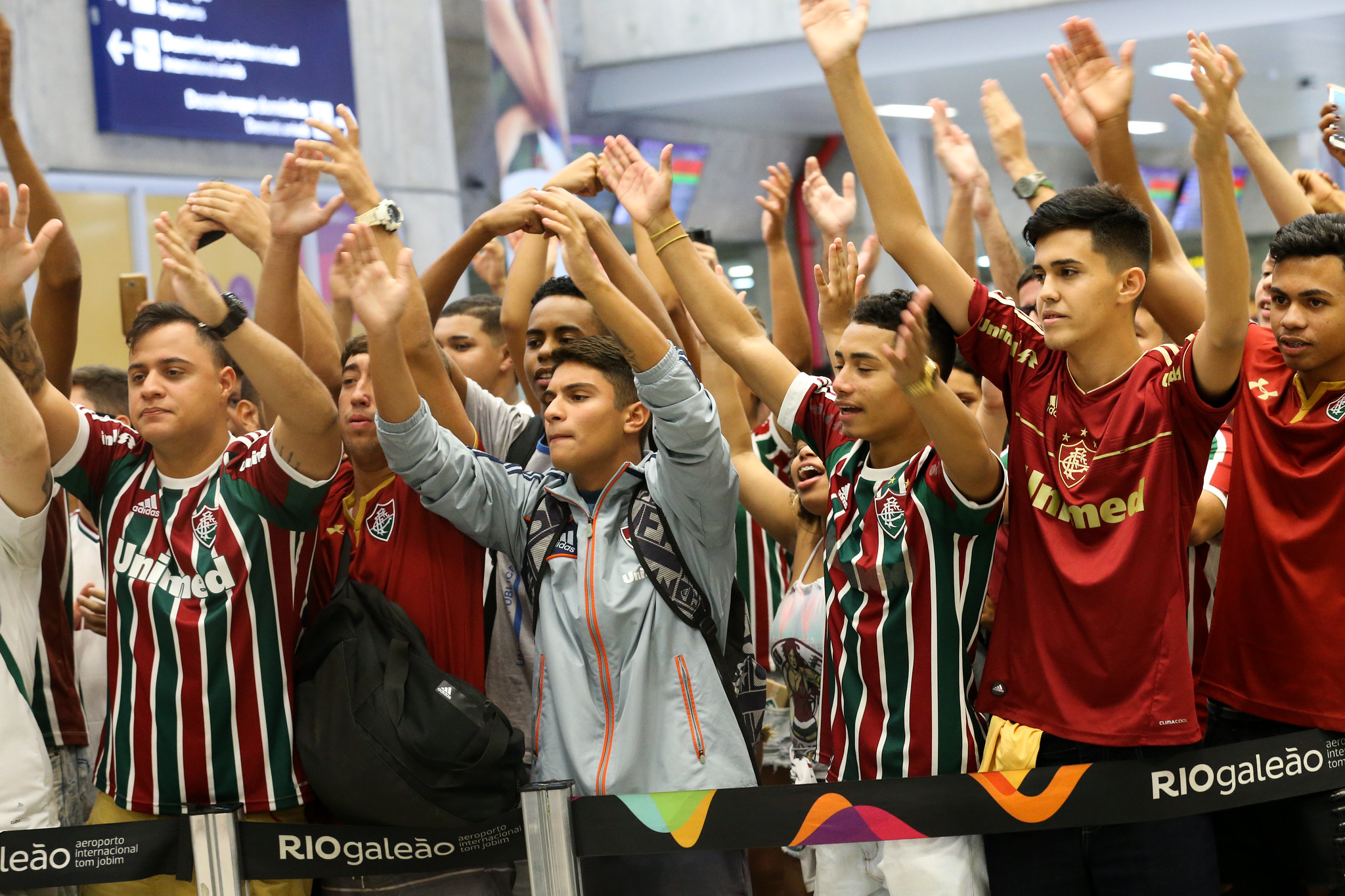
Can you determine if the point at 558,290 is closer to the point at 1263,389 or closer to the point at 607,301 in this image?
the point at 607,301

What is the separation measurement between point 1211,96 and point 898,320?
0.75 meters

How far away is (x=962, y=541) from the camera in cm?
251

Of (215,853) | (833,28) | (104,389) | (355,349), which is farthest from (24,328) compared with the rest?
(833,28)

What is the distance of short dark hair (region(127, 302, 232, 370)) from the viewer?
284 centimetres

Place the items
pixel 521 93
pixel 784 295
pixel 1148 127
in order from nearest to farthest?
pixel 784 295, pixel 521 93, pixel 1148 127

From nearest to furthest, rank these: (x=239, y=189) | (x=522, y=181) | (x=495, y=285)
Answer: (x=239, y=189), (x=495, y=285), (x=522, y=181)

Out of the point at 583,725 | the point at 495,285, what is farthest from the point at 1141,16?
the point at 583,725

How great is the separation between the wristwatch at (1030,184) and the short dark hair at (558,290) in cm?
115

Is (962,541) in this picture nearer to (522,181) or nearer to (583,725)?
(583,725)

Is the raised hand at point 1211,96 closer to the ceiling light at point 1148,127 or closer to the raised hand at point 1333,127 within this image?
the raised hand at point 1333,127

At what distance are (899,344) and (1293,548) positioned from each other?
100cm

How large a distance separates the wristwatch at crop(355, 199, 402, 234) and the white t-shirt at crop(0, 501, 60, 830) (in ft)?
3.22

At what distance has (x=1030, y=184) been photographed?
319 centimetres

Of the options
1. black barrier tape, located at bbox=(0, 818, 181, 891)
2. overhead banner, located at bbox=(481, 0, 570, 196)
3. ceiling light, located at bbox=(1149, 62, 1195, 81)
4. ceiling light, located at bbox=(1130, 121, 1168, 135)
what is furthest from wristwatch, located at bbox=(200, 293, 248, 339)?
ceiling light, located at bbox=(1130, 121, 1168, 135)
